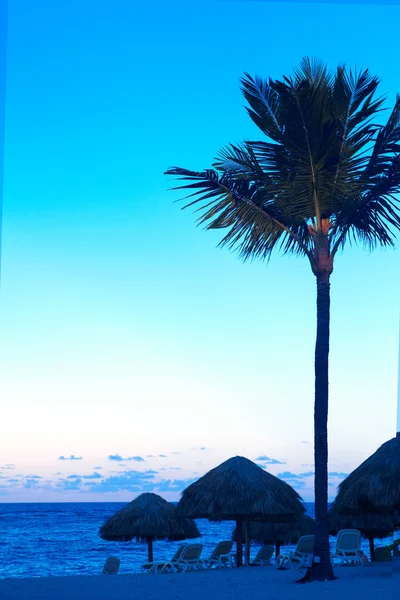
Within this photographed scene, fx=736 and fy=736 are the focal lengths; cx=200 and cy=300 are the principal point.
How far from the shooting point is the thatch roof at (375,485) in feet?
44.3

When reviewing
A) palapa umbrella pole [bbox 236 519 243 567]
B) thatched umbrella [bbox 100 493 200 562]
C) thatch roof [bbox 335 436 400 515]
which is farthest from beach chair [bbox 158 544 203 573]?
thatch roof [bbox 335 436 400 515]

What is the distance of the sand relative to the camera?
30.0 feet

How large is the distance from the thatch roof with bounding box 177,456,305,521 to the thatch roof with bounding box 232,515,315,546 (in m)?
4.63

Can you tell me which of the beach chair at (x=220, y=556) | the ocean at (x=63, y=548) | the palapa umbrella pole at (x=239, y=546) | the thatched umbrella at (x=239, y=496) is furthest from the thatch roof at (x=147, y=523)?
the ocean at (x=63, y=548)

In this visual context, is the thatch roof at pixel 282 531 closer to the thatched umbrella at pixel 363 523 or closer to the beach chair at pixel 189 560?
the thatched umbrella at pixel 363 523

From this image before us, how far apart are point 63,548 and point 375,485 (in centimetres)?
5004

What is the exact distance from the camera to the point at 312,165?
10984 millimetres

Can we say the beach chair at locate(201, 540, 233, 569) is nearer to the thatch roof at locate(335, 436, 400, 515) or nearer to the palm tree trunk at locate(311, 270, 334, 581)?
the thatch roof at locate(335, 436, 400, 515)

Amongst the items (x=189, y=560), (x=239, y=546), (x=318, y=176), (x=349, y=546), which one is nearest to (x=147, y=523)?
(x=189, y=560)

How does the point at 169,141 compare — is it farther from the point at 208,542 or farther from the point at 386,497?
the point at 208,542

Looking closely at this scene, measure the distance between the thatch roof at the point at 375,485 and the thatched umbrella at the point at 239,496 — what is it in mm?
1108

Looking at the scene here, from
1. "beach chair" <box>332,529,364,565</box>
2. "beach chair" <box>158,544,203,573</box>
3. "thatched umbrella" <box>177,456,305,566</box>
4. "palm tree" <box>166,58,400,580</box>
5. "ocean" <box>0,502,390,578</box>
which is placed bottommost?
"ocean" <box>0,502,390,578</box>

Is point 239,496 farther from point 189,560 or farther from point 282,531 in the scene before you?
point 282,531

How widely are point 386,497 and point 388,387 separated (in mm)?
8564
